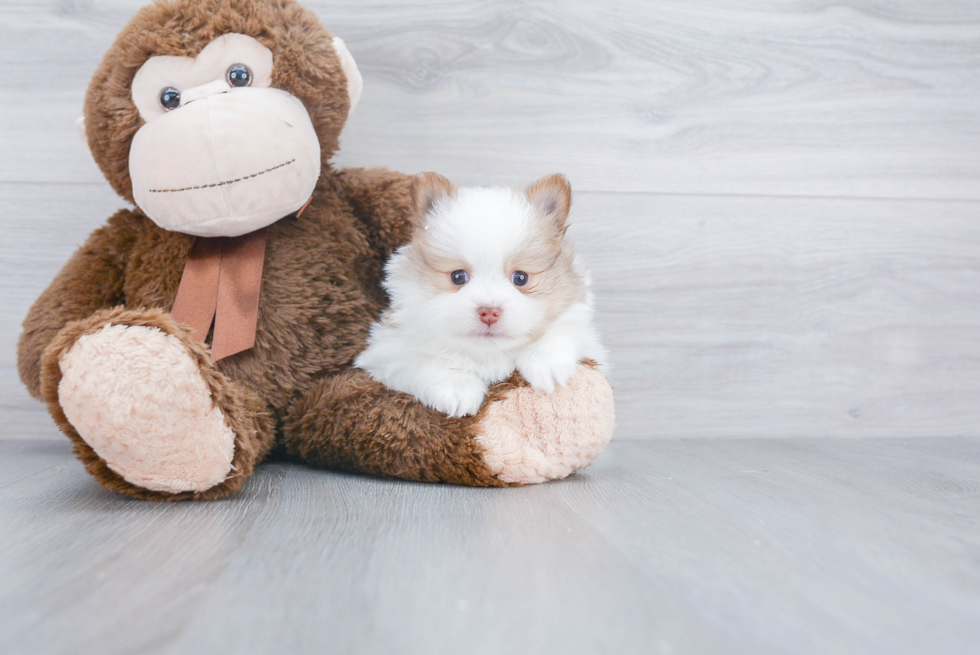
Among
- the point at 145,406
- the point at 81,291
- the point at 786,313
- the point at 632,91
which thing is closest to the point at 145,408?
the point at 145,406

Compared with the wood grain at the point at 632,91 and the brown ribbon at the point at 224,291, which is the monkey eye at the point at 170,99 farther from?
the wood grain at the point at 632,91

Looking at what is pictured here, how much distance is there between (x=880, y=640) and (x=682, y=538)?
21 centimetres

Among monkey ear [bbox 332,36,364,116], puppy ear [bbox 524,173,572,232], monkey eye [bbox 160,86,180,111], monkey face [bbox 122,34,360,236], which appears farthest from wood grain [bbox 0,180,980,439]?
monkey eye [bbox 160,86,180,111]

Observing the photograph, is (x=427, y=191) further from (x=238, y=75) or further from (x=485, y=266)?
(x=238, y=75)

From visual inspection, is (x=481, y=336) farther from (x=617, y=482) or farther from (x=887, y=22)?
(x=887, y=22)

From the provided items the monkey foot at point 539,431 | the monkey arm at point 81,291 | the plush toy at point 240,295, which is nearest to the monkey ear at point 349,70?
the plush toy at point 240,295

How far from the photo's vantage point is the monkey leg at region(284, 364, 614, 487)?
818 mm

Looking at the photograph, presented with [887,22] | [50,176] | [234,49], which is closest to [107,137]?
[234,49]

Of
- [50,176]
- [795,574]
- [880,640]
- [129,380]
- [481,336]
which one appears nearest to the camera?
[880,640]

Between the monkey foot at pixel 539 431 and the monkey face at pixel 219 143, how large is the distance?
1.27ft

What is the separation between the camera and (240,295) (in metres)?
0.90

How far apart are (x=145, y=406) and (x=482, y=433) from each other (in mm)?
357

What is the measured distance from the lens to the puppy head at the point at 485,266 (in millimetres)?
815

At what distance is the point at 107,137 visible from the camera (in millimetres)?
892
